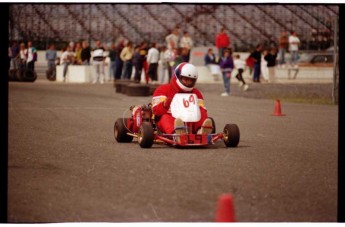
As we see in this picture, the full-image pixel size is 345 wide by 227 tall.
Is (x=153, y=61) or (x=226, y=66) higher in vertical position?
(x=153, y=61)

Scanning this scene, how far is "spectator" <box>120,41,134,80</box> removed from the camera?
103 feet

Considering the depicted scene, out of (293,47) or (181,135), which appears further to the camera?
(293,47)

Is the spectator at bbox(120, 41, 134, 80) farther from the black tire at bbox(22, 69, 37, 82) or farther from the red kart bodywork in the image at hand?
the red kart bodywork

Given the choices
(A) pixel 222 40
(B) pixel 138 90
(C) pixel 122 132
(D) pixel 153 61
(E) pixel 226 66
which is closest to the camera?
(C) pixel 122 132

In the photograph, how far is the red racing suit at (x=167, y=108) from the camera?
1348 cm

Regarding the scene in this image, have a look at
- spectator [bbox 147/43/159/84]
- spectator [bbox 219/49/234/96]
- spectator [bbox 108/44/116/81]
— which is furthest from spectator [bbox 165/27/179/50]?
spectator [bbox 108/44/116/81]

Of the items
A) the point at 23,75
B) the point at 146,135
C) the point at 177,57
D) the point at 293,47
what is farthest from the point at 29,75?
the point at 146,135

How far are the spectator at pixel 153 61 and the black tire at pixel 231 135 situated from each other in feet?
54.6

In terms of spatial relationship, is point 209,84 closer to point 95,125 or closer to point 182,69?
point 95,125

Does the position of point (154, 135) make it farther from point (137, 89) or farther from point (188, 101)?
point (137, 89)

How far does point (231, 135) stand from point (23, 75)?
517 inches

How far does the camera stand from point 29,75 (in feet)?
88.1

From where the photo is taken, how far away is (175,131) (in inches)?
520
